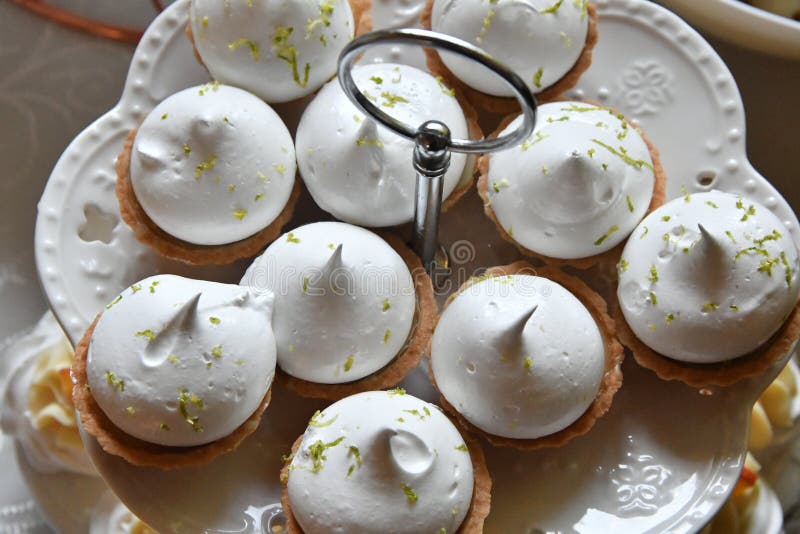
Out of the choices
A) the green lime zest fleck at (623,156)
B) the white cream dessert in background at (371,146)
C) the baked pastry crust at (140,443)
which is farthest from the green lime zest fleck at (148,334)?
the green lime zest fleck at (623,156)

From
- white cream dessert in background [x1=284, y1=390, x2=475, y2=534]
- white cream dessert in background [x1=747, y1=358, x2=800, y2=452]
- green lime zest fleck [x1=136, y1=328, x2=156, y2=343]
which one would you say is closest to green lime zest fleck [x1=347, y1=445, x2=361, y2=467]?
white cream dessert in background [x1=284, y1=390, x2=475, y2=534]

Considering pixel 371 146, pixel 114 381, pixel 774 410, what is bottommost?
pixel 774 410

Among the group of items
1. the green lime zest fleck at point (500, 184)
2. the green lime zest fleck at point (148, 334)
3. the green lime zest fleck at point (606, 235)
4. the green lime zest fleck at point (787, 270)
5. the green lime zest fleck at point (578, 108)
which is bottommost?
the green lime zest fleck at point (148, 334)

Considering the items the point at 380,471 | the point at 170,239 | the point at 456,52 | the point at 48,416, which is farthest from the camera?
the point at 48,416

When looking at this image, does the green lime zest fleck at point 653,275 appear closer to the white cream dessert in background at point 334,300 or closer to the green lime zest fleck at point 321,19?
the white cream dessert in background at point 334,300

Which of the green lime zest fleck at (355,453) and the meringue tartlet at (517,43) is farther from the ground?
the meringue tartlet at (517,43)

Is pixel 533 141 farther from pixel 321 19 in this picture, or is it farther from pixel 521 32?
pixel 321 19

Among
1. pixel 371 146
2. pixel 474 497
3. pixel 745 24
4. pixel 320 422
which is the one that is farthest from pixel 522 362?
pixel 745 24
